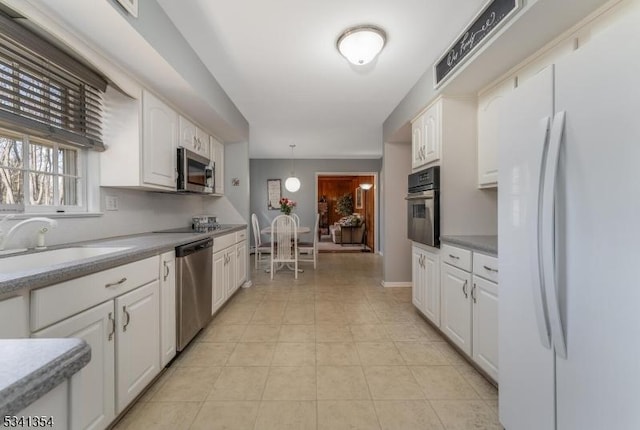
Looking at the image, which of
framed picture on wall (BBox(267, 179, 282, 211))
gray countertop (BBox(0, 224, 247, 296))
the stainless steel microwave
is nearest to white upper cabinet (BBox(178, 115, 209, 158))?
the stainless steel microwave

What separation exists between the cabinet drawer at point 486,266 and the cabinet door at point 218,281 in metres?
2.18

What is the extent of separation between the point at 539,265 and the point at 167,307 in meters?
2.04

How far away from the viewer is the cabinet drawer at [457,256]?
202 cm

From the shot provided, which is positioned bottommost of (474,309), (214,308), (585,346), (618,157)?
(214,308)

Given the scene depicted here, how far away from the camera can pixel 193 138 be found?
3.08 m

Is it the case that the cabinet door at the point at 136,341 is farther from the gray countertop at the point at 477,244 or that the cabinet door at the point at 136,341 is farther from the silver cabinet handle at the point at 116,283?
the gray countertop at the point at 477,244

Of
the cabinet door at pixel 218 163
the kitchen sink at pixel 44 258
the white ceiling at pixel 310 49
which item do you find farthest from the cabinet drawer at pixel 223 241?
the white ceiling at pixel 310 49

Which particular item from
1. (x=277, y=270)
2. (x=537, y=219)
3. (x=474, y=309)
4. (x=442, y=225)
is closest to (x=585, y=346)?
(x=537, y=219)

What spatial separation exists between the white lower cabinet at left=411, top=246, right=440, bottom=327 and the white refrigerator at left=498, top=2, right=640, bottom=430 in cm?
122

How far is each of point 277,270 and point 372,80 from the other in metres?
3.52

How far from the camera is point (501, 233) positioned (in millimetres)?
1376

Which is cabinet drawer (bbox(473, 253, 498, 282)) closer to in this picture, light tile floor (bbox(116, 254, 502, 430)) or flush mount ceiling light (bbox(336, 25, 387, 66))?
light tile floor (bbox(116, 254, 502, 430))

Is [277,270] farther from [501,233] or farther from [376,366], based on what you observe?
[501,233]

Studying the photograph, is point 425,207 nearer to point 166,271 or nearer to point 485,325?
point 485,325
